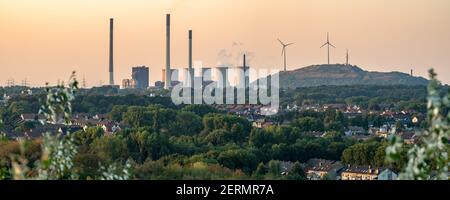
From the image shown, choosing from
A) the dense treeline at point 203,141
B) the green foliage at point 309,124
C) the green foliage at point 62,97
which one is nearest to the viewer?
the green foliage at point 62,97

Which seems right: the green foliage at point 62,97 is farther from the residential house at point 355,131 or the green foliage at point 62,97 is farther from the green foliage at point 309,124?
the residential house at point 355,131

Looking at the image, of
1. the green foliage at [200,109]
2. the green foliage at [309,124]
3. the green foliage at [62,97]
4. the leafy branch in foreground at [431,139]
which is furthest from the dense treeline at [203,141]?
the leafy branch in foreground at [431,139]

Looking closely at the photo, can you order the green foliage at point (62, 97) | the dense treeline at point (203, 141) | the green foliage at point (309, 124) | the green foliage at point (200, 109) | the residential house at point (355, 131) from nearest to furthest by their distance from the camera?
the green foliage at point (62, 97), the dense treeline at point (203, 141), the green foliage at point (309, 124), the residential house at point (355, 131), the green foliage at point (200, 109)

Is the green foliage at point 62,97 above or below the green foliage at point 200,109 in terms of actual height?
above

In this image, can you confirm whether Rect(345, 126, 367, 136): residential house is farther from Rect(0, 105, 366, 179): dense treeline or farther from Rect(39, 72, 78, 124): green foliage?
Rect(39, 72, 78, 124): green foliage

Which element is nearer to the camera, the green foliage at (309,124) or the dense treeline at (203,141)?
the dense treeline at (203,141)

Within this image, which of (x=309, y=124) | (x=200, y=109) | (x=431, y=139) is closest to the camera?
(x=431, y=139)

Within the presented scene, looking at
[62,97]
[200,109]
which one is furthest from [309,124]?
[62,97]

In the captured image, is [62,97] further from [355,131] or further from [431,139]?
[355,131]

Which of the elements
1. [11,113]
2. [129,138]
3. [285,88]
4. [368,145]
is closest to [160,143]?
[129,138]

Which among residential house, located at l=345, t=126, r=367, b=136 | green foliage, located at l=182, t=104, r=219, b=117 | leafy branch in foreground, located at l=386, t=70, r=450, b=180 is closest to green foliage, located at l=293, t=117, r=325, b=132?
residential house, located at l=345, t=126, r=367, b=136
